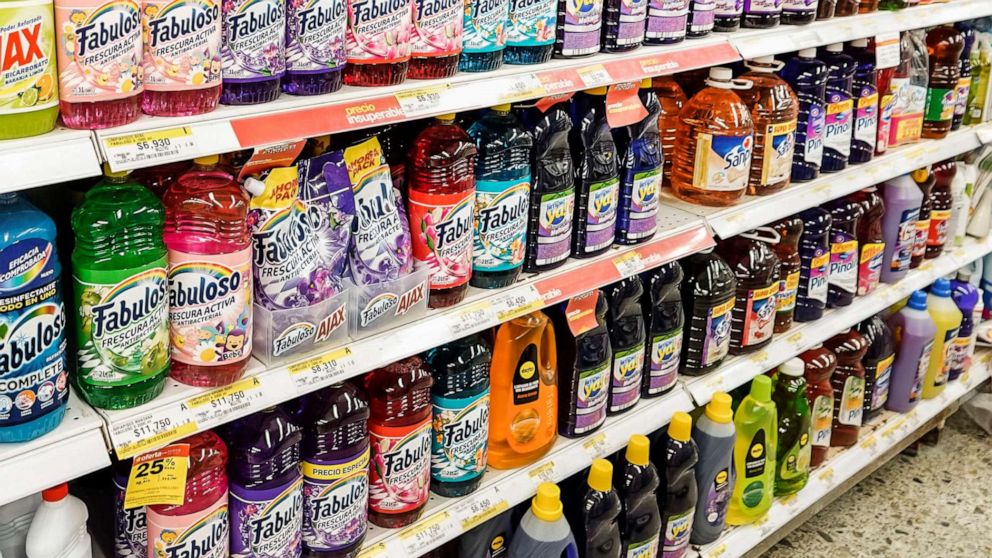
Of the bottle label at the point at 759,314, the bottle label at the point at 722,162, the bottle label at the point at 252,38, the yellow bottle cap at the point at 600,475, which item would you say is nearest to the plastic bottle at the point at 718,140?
the bottle label at the point at 722,162

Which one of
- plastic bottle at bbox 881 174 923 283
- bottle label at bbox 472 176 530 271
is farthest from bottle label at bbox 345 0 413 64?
plastic bottle at bbox 881 174 923 283

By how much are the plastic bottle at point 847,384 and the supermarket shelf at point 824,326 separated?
0.08 metres

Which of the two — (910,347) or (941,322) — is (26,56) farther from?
(941,322)

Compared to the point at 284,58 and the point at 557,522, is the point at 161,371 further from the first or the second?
the point at 557,522

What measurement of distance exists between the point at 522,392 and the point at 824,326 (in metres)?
1.23

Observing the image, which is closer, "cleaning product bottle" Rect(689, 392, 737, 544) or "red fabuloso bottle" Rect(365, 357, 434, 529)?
"red fabuloso bottle" Rect(365, 357, 434, 529)

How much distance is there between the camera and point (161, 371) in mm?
1412

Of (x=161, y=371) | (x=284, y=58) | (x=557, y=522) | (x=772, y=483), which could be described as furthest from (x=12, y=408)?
(x=772, y=483)

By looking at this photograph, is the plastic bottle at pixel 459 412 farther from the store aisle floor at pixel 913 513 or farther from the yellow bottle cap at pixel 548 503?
the store aisle floor at pixel 913 513

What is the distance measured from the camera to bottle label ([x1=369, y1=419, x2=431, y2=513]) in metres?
1.77

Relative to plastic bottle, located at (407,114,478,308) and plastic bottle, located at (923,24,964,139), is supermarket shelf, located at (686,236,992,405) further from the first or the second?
plastic bottle, located at (407,114,478,308)

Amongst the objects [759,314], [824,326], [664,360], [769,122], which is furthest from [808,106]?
[664,360]

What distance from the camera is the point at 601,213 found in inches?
80.0

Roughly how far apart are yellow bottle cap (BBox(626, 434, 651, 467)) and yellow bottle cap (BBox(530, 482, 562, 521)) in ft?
0.88
